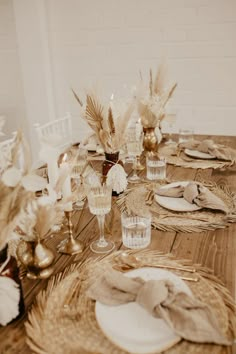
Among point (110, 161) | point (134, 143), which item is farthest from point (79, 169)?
point (134, 143)

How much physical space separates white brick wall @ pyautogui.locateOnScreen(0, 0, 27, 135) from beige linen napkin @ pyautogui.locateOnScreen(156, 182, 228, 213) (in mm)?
2040

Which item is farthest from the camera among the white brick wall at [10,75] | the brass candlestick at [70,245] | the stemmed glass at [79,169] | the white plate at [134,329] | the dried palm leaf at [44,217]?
the white brick wall at [10,75]

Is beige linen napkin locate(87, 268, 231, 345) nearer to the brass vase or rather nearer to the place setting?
the brass vase

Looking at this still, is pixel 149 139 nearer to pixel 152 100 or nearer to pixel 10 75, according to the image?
pixel 152 100

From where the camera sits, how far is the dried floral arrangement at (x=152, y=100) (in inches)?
61.6

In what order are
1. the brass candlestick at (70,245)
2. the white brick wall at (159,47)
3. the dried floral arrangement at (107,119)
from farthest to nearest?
the white brick wall at (159,47) → the dried floral arrangement at (107,119) → the brass candlestick at (70,245)

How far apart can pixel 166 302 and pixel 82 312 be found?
183mm

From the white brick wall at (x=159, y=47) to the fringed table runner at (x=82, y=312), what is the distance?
184 cm

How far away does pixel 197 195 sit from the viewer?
1219 millimetres

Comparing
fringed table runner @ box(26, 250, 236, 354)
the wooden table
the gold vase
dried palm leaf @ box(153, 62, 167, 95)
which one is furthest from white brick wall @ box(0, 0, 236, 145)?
fringed table runner @ box(26, 250, 236, 354)

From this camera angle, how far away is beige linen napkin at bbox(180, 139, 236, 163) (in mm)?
1679

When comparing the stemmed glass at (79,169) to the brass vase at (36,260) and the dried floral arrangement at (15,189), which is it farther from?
the dried floral arrangement at (15,189)

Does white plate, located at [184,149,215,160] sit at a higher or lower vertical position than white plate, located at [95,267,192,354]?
higher

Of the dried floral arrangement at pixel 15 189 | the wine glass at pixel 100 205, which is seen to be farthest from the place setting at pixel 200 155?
the dried floral arrangement at pixel 15 189
